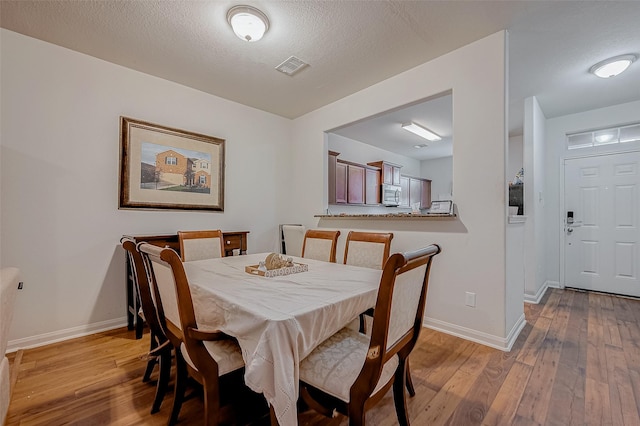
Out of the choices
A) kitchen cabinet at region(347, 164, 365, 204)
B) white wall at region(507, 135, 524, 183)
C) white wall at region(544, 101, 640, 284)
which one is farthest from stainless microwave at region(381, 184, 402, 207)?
white wall at region(544, 101, 640, 284)

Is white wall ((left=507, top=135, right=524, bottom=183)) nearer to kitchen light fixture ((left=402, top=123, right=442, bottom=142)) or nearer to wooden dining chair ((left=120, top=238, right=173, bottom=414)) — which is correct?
kitchen light fixture ((left=402, top=123, right=442, bottom=142))

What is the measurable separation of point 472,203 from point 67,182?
11.6 ft

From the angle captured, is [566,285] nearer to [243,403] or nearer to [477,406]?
[477,406]

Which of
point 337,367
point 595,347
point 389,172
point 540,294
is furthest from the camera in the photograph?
point 389,172

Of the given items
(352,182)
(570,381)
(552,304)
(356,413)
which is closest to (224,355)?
(356,413)

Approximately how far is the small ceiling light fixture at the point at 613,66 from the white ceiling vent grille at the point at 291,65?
2.82 m

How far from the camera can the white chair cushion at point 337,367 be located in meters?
1.08

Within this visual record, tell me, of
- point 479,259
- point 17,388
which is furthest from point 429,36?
point 17,388

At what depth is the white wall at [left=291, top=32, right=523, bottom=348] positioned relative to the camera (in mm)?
2254

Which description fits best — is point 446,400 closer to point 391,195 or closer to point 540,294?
point 540,294

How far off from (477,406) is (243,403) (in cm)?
133

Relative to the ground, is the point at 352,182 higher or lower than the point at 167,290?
higher

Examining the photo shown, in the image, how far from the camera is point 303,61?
2.68 metres

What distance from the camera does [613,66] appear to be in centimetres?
262
